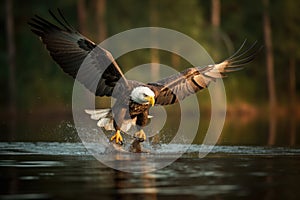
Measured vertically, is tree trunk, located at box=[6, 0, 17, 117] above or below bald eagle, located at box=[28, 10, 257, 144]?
above

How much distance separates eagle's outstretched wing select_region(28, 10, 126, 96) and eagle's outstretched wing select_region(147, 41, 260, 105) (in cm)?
76

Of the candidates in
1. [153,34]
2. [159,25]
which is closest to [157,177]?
[153,34]

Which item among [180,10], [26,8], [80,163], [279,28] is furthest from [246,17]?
[80,163]

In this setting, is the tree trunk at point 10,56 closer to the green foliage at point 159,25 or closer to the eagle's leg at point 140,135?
the green foliage at point 159,25

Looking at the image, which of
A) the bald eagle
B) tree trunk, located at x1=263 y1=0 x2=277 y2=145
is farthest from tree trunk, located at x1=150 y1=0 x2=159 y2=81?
the bald eagle

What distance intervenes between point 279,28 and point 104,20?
9.42m

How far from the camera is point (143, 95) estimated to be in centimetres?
1270

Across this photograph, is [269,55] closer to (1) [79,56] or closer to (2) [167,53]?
(2) [167,53]

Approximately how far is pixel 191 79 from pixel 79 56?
7.02 feet

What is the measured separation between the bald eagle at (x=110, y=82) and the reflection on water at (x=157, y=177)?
96 centimetres

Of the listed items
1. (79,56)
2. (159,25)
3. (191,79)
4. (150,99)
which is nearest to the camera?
(150,99)

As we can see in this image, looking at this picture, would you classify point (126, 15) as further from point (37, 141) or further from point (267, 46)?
point (37, 141)

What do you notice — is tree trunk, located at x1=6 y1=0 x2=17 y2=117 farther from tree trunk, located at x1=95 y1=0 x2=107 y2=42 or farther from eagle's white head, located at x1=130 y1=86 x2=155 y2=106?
eagle's white head, located at x1=130 y1=86 x2=155 y2=106

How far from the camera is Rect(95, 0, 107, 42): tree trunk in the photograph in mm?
34906
